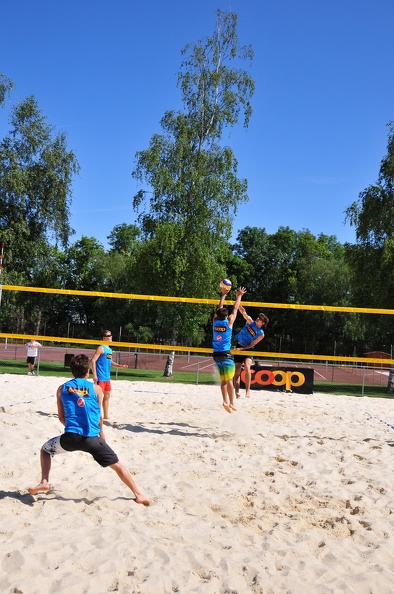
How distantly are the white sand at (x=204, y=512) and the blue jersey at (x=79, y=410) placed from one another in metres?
0.57

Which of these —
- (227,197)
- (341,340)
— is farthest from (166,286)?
(341,340)

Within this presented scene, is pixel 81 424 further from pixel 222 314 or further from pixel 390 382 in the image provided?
pixel 390 382

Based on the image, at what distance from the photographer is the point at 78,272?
46.8 meters

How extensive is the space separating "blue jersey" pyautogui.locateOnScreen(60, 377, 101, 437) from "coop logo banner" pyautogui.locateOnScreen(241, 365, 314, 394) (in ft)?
31.8

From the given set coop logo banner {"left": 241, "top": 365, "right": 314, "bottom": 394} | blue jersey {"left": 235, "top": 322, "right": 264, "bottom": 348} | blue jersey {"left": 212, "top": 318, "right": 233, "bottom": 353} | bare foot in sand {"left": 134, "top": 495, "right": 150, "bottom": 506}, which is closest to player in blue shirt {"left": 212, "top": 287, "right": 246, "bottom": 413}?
blue jersey {"left": 212, "top": 318, "right": 233, "bottom": 353}

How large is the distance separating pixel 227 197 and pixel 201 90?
3920 millimetres

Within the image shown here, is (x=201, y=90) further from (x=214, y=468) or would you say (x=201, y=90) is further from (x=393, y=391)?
(x=214, y=468)

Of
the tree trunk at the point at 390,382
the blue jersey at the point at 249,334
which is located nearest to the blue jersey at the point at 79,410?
the blue jersey at the point at 249,334

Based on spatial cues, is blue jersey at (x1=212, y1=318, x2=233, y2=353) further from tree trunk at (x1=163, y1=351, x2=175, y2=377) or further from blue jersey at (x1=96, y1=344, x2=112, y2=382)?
tree trunk at (x1=163, y1=351, x2=175, y2=377)

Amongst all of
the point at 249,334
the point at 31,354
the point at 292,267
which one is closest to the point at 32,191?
the point at 31,354

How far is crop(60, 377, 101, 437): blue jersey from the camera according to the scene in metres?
3.80

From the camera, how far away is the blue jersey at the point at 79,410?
12.5 feet

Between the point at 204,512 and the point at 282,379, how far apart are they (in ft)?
31.6

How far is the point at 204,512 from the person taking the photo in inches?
156
